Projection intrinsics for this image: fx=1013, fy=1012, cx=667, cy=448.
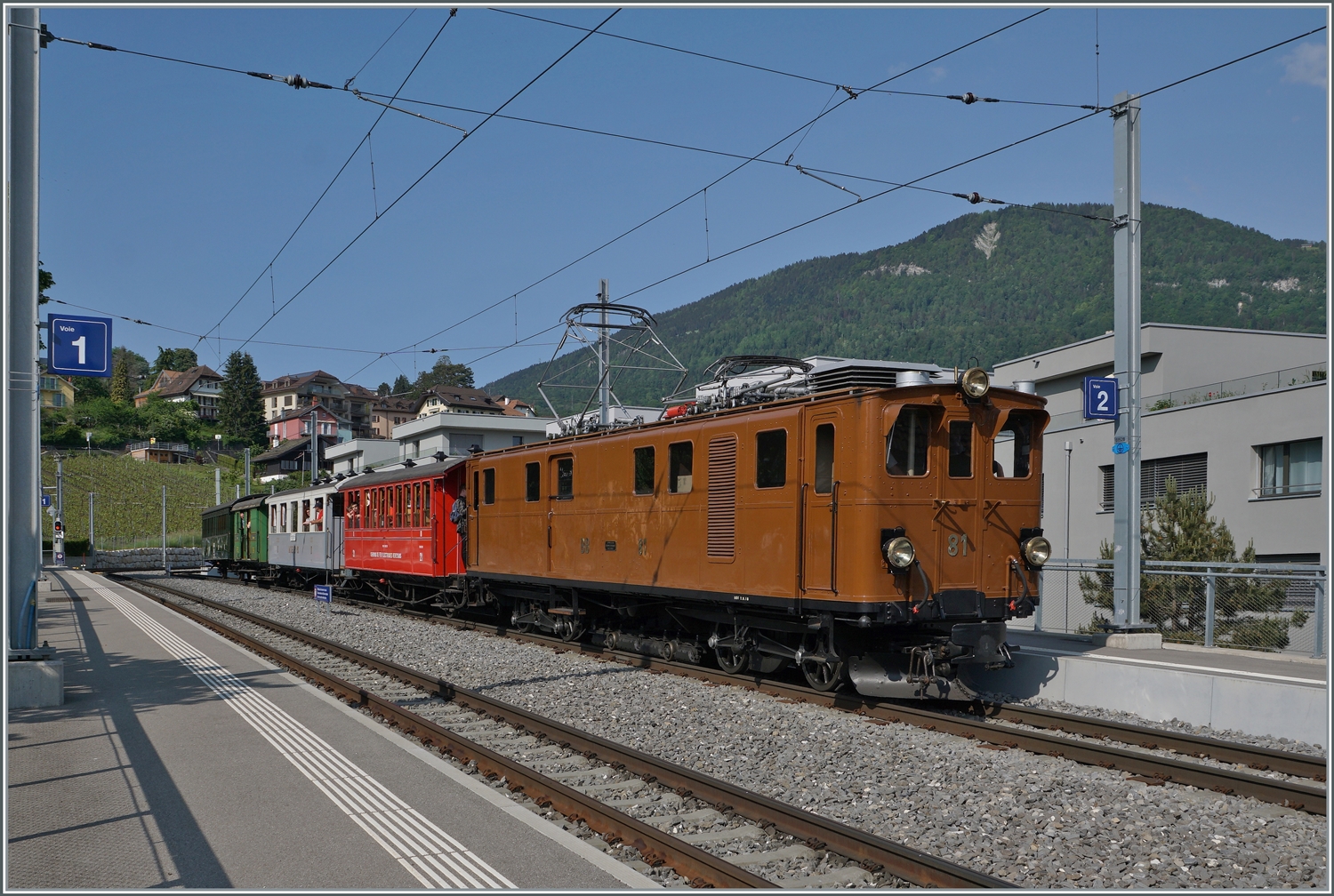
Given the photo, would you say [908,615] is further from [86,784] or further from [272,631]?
[272,631]

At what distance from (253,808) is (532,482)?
10.2 m

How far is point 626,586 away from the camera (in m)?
13.8

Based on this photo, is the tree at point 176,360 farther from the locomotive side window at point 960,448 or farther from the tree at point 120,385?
the locomotive side window at point 960,448

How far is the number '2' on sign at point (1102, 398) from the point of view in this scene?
1348 centimetres

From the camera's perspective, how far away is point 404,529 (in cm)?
2239

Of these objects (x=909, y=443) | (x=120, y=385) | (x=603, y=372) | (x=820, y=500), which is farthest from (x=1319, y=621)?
(x=120, y=385)

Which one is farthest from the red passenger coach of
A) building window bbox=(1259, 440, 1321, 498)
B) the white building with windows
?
building window bbox=(1259, 440, 1321, 498)

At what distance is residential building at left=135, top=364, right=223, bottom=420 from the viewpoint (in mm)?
135625

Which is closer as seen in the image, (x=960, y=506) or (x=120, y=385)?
(x=960, y=506)

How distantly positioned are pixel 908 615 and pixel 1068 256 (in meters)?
143

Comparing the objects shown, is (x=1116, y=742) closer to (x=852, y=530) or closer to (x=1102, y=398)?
(x=852, y=530)

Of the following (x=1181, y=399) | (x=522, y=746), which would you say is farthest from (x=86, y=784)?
(x=1181, y=399)

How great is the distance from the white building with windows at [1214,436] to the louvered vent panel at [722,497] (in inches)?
502

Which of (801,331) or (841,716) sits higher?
(801,331)
